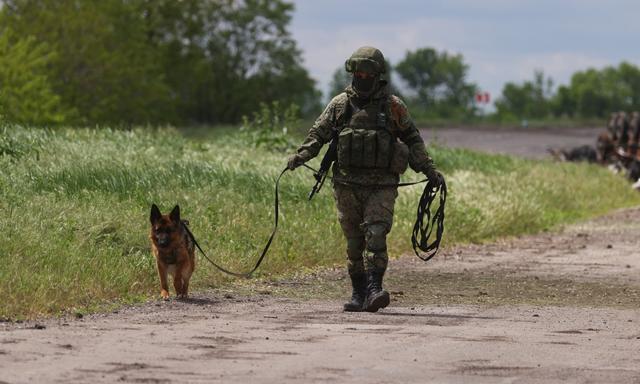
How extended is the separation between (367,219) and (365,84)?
1151 mm

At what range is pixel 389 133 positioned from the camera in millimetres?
13148

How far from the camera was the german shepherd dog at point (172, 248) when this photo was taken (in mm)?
13305

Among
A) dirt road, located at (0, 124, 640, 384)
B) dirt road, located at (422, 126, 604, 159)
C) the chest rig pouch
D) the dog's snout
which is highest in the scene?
the chest rig pouch

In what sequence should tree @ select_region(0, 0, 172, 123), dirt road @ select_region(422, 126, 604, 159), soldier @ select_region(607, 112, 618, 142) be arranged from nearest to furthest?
soldier @ select_region(607, 112, 618, 142)
tree @ select_region(0, 0, 172, 123)
dirt road @ select_region(422, 126, 604, 159)

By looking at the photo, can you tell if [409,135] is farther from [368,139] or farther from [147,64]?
[147,64]

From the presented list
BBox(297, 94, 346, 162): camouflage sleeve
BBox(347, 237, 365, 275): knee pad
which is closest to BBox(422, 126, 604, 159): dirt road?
BBox(347, 237, 365, 275): knee pad

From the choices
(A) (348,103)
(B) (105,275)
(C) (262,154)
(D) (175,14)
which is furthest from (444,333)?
(D) (175,14)

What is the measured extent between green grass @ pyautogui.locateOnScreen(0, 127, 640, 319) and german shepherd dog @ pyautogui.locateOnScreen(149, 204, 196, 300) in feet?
1.40

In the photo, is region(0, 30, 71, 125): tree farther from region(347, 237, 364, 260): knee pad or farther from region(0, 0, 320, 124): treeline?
region(347, 237, 364, 260): knee pad

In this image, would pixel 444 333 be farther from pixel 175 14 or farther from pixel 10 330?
pixel 175 14

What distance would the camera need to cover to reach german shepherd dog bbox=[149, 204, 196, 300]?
1330cm

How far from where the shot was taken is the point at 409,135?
13.4 meters

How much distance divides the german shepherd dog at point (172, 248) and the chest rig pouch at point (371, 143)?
1.54 m

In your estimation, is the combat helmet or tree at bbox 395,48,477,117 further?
tree at bbox 395,48,477,117
